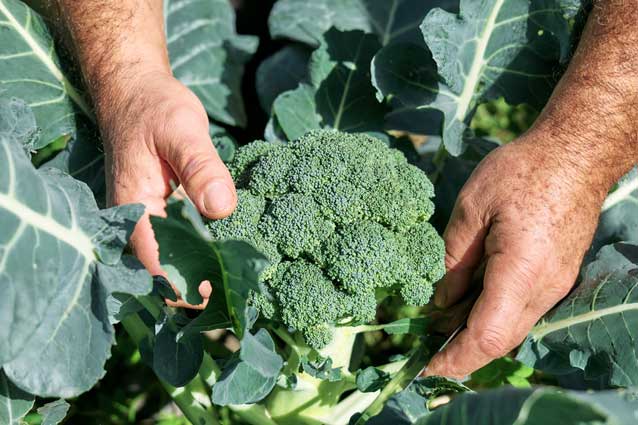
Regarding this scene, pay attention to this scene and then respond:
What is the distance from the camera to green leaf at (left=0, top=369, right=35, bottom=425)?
179cm

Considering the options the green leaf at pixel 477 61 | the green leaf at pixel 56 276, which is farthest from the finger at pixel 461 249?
the green leaf at pixel 56 276

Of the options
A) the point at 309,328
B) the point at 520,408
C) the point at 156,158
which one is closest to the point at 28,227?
the point at 156,158

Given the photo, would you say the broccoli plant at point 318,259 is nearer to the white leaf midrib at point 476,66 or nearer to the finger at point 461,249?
the finger at point 461,249

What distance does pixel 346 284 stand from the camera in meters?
1.74

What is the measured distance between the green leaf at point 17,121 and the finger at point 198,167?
368 mm

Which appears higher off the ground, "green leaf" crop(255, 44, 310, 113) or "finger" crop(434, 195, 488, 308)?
"green leaf" crop(255, 44, 310, 113)

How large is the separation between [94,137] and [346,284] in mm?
1195

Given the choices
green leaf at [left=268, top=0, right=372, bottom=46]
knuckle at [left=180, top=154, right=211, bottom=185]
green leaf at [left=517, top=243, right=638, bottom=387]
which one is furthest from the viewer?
green leaf at [left=268, top=0, right=372, bottom=46]

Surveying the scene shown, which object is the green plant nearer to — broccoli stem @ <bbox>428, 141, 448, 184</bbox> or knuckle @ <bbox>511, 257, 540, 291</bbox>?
broccoli stem @ <bbox>428, 141, 448, 184</bbox>

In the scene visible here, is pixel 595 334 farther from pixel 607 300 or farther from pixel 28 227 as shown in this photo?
pixel 28 227

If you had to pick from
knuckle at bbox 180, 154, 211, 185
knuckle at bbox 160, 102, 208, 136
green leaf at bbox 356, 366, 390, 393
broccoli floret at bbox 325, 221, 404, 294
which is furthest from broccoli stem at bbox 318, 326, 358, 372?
knuckle at bbox 160, 102, 208, 136

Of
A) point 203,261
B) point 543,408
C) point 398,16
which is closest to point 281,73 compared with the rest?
point 398,16

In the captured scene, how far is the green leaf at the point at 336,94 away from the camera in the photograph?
7.62 ft

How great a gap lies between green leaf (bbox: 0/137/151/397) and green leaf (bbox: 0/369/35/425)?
307mm
